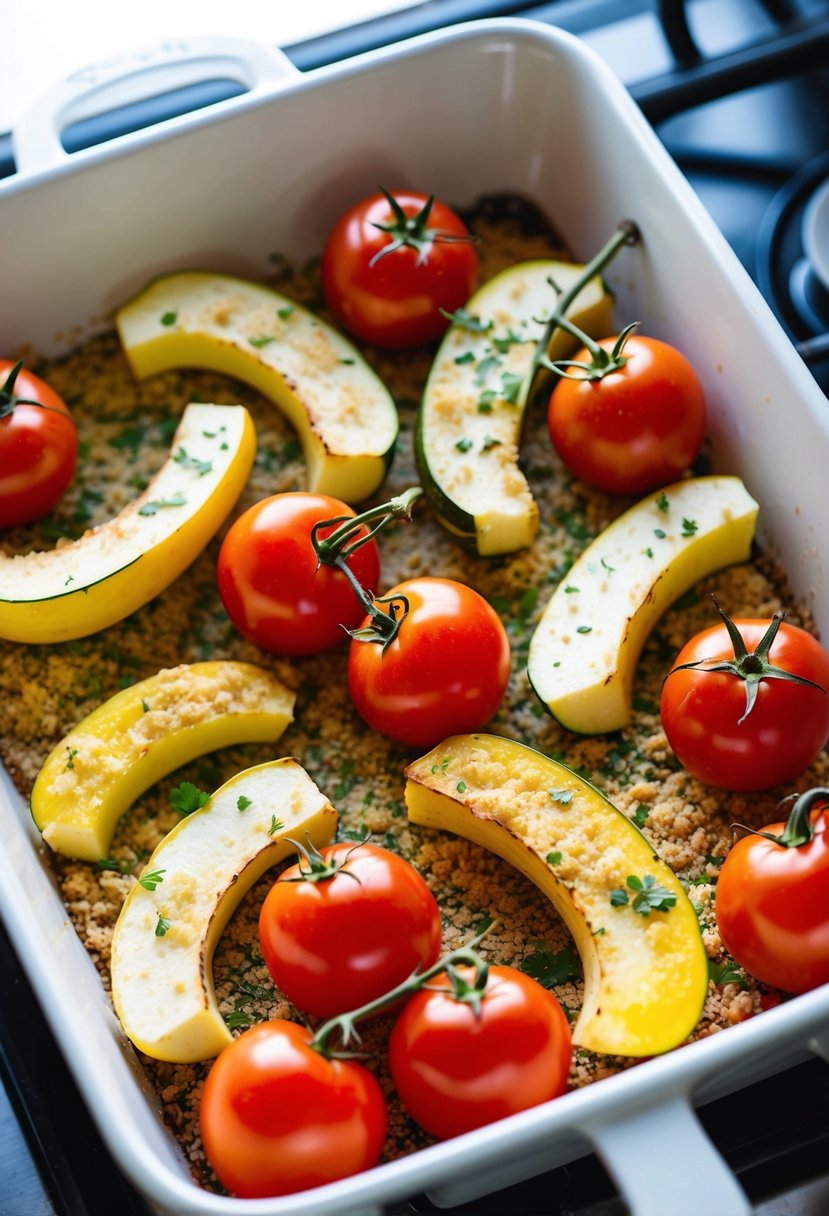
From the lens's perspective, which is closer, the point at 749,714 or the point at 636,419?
the point at 749,714

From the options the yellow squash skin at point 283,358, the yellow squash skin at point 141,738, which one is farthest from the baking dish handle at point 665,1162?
the yellow squash skin at point 283,358

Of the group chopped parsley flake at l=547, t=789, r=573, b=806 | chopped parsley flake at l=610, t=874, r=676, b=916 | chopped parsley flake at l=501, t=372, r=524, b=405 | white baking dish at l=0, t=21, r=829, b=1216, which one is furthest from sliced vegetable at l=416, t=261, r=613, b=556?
chopped parsley flake at l=610, t=874, r=676, b=916

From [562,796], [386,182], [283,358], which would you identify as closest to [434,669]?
[562,796]

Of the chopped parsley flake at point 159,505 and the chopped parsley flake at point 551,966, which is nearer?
the chopped parsley flake at point 551,966

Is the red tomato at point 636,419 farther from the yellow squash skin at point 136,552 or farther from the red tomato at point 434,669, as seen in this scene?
the yellow squash skin at point 136,552

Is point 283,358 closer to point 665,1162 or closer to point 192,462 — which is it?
point 192,462

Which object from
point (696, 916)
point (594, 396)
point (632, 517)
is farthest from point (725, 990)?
point (594, 396)

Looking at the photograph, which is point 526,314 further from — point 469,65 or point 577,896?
point 577,896
